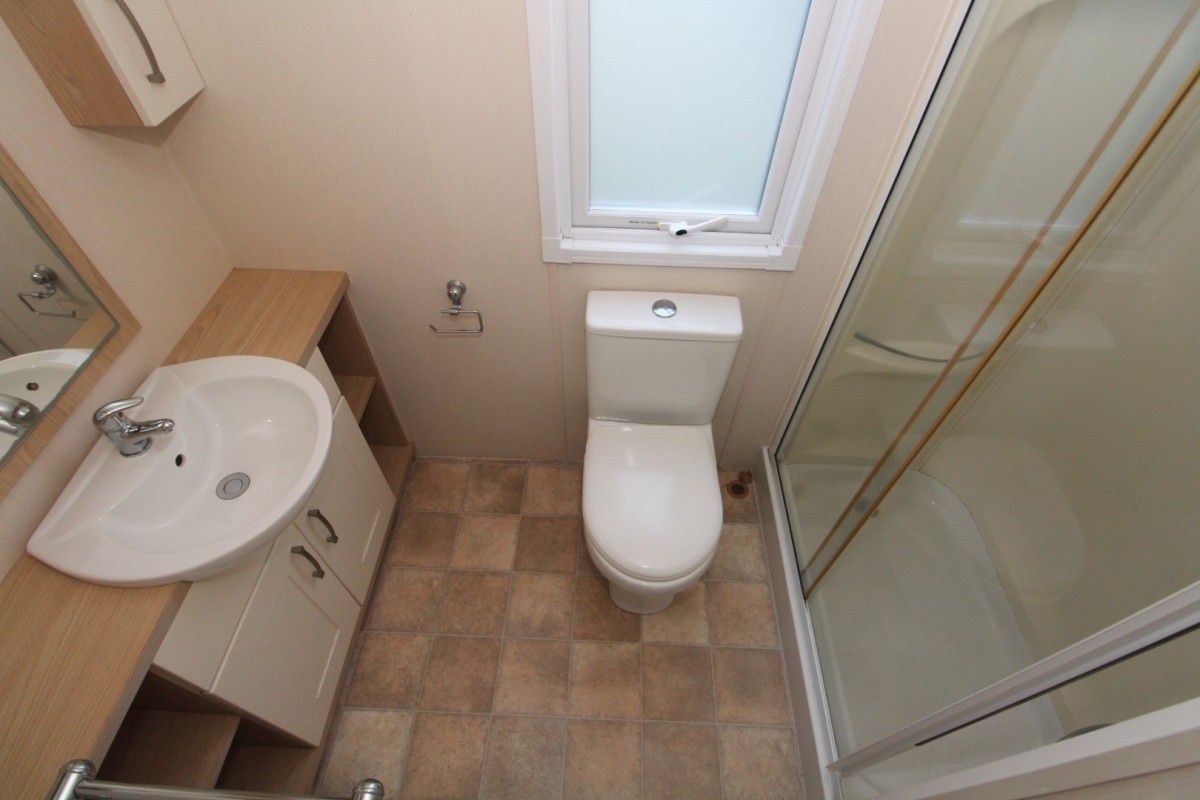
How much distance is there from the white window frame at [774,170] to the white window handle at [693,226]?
0.03m

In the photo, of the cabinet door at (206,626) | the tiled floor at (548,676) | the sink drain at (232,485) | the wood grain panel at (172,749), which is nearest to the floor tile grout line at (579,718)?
the tiled floor at (548,676)

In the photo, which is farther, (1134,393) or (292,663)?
(292,663)

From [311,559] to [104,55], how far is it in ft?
3.25

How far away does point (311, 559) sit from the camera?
1.27 metres

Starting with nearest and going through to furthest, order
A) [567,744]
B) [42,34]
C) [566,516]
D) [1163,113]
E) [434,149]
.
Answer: [1163,113], [42,34], [434,149], [567,744], [566,516]

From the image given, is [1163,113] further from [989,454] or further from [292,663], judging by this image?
[292,663]

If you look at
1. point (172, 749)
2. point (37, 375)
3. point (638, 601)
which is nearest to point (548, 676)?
point (638, 601)

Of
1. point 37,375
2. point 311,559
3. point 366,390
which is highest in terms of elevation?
point 366,390

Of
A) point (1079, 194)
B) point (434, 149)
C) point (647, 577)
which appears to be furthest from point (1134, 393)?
point (434, 149)

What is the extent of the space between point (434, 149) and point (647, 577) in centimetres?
106

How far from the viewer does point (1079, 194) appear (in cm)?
91

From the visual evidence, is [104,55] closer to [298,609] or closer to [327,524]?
[327,524]

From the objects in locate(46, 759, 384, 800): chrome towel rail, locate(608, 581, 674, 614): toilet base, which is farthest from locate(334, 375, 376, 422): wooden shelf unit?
locate(46, 759, 384, 800): chrome towel rail

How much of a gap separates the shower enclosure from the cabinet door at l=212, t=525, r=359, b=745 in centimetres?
122
